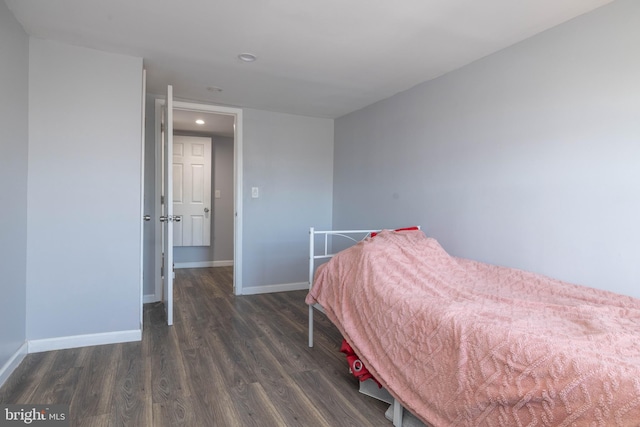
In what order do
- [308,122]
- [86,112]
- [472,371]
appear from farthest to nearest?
[308,122] < [86,112] < [472,371]

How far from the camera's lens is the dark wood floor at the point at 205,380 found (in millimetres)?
1827

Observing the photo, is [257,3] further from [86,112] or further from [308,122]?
[308,122]

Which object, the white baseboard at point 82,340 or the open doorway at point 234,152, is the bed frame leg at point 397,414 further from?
the open doorway at point 234,152

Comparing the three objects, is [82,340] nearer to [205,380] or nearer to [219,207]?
[205,380]

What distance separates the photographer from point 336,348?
2699mm

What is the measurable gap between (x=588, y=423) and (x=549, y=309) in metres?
0.67

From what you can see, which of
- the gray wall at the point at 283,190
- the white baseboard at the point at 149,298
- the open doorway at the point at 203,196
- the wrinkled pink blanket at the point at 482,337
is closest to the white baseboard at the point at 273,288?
the gray wall at the point at 283,190

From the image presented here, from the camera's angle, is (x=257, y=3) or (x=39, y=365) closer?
(x=257, y=3)

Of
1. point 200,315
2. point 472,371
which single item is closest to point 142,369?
point 200,315

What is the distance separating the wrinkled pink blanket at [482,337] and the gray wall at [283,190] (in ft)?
6.61

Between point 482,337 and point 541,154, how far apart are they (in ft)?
4.43

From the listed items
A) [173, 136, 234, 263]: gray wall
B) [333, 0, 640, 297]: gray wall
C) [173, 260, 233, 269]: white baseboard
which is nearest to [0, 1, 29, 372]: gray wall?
[333, 0, 640, 297]: gray wall

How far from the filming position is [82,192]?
8.41ft

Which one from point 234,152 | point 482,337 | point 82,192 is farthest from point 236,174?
point 482,337
